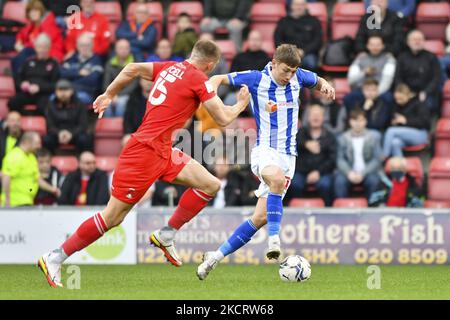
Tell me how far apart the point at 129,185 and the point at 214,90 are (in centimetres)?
112

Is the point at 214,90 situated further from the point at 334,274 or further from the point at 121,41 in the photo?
the point at 121,41

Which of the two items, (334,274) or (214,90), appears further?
(334,274)

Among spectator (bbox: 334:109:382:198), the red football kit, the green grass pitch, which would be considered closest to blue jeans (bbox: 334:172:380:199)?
spectator (bbox: 334:109:382:198)

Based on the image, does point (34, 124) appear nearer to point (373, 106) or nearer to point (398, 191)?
point (373, 106)

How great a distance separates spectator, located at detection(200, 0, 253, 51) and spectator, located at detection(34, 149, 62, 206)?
3418 mm

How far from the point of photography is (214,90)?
10164mm

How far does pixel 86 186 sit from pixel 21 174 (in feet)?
2.85

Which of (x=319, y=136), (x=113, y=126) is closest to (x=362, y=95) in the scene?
(x=319, y=136)

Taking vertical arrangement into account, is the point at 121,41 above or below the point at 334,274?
above

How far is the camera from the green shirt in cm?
1493

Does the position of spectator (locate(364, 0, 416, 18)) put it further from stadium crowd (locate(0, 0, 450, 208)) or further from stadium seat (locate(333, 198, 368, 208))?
stadium seat (locate(333, 198, 368, 208))

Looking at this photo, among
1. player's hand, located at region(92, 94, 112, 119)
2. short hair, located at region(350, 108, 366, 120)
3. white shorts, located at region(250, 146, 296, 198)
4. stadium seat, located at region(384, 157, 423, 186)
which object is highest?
player's hand, located at region(92, 94, 112, 119)

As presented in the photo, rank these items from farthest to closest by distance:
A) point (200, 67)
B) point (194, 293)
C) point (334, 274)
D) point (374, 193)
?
point (374, 193) → point (334, 274) → point (200, 67) → point (194, 293)

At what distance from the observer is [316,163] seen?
599 inches
